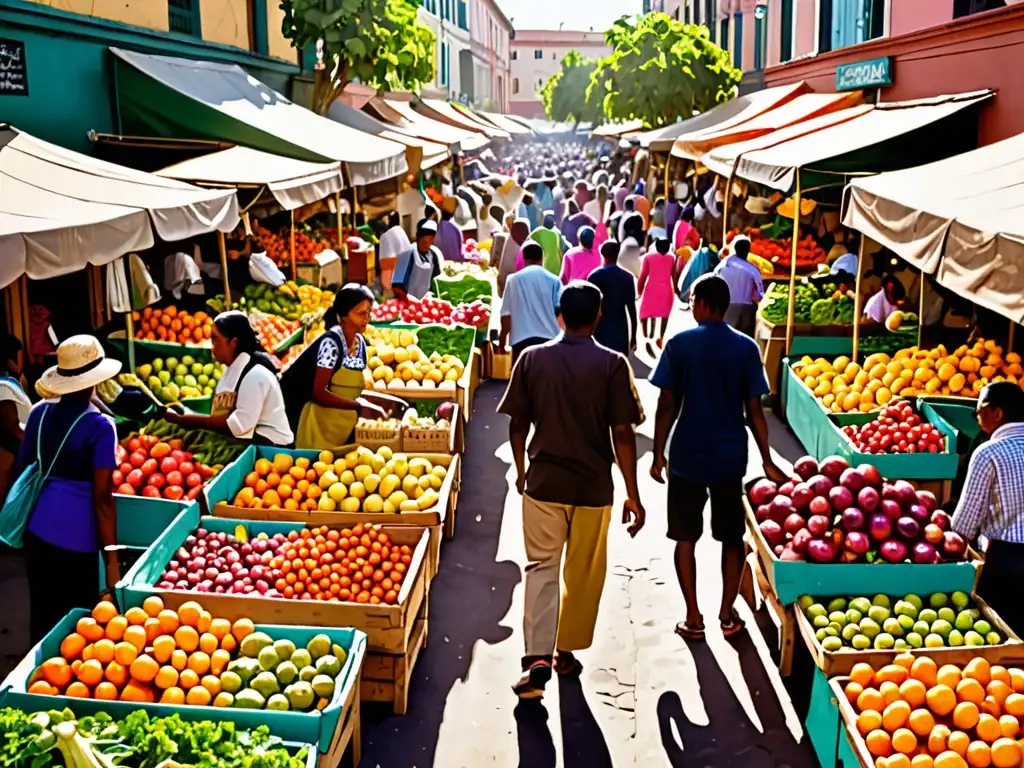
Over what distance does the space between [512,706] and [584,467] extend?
128 cm

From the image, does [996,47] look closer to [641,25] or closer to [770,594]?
[770,594]

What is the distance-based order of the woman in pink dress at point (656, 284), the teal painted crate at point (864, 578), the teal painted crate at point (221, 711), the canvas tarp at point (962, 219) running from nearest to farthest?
the teal painted crate at point (221, 711) < the teal painted crate at point (864, 578) < the canvas tarp at point (962, 219) < the woman in pink dress at point (656, 284)

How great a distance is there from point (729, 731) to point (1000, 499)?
1688 mm

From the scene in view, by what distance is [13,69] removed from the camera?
8.92 metres

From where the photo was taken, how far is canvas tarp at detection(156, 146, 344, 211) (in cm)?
955

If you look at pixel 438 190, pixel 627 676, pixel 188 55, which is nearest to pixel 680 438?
pixel 627 676

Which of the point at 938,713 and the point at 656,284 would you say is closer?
the point at 938,713

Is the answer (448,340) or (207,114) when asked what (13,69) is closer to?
(207,114)

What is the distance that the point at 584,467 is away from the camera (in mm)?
5402

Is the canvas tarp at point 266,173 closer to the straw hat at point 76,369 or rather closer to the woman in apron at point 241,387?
the woman in apron at point 241,387

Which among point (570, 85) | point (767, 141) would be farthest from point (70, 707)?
point (570, 85)

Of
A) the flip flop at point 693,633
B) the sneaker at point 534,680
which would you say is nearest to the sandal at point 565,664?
the sneaker at point 534,680

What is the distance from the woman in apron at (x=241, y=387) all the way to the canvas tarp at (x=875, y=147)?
6264 mm

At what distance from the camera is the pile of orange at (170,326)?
9.38m
